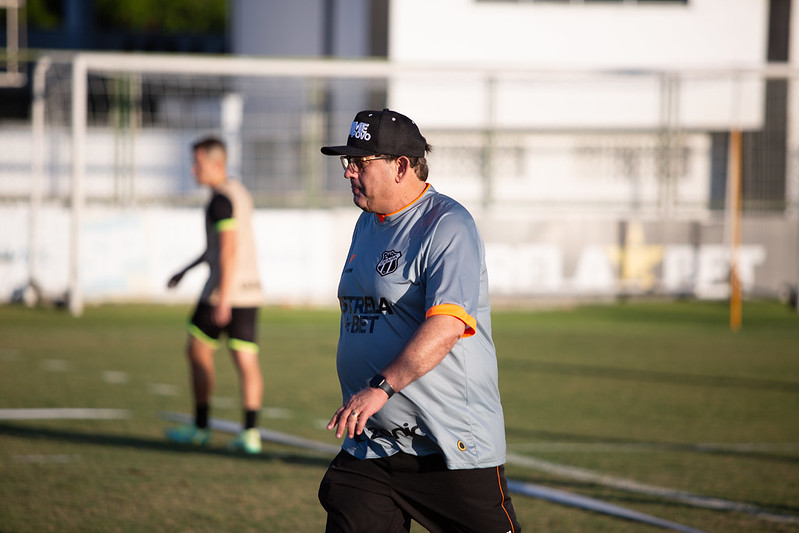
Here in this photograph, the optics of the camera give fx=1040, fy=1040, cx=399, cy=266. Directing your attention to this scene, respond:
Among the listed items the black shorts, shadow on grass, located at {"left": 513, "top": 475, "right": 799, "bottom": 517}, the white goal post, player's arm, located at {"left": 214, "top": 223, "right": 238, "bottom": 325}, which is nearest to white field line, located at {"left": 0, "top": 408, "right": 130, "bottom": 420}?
player's arm, located at {"left": 214, "top": 223, "right": 238, "bottom": 325}

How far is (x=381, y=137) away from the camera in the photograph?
363 centimetres

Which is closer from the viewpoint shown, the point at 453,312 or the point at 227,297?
the point at 453,312

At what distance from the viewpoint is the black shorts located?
3605 millimetres

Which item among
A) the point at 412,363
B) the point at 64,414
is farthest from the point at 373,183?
the point at 64,414

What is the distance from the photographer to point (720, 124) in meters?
27.2

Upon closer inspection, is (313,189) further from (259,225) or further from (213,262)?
(213,262)

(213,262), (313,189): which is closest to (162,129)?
(313,189)

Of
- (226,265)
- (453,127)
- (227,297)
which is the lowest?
(227,297)

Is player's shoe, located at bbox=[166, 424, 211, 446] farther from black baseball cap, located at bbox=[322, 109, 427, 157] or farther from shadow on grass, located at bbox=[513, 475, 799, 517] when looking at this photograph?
black baseball cap, located at bbox=[322, 109, 427, 157]

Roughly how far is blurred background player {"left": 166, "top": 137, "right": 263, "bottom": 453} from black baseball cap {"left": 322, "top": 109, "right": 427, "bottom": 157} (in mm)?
4102

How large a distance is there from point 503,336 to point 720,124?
1452 cm

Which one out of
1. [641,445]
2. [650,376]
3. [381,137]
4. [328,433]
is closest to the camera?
[381,137]

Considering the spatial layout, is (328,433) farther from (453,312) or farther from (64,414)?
(453,312)

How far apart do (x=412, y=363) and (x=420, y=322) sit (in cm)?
27
